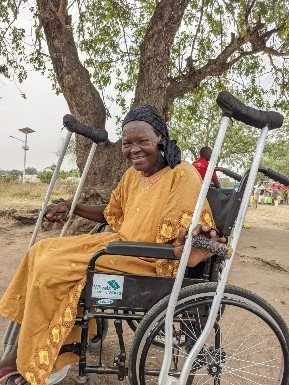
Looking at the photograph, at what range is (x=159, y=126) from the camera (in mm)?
2199

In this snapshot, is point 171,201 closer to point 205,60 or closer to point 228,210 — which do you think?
point 228,210

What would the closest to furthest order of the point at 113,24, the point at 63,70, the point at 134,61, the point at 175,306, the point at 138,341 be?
the point at 175,306
the point at 138,341
the point at 63,70
the point at 113,24
the point at 134,61

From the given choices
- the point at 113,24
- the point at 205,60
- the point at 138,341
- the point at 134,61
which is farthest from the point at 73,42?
the point at 138,341

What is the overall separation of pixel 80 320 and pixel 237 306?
730 millimetres

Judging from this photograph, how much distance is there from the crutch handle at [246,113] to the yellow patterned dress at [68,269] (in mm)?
523

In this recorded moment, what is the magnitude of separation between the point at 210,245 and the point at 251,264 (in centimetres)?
446

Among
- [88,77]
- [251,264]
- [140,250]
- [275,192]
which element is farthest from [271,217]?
[140,250]

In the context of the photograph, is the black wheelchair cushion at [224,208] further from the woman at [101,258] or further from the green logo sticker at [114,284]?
the green logo sticker at [114,284]

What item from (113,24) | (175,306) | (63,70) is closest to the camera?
(175,306)

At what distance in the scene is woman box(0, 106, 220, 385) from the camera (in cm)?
190

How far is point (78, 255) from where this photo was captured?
2.03 m

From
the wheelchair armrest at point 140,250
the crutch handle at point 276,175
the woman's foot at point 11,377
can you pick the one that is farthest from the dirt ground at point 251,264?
the crutch handle at point 276,175

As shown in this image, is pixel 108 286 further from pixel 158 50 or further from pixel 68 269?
pixel 158 50

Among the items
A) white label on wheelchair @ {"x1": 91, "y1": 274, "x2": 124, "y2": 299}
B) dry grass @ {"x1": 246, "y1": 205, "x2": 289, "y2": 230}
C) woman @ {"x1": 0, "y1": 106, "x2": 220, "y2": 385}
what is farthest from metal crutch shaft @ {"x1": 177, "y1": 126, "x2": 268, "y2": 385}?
dry grass @ {"x1": 246, "y1": 205, "x2": 289, "y2": 230}
